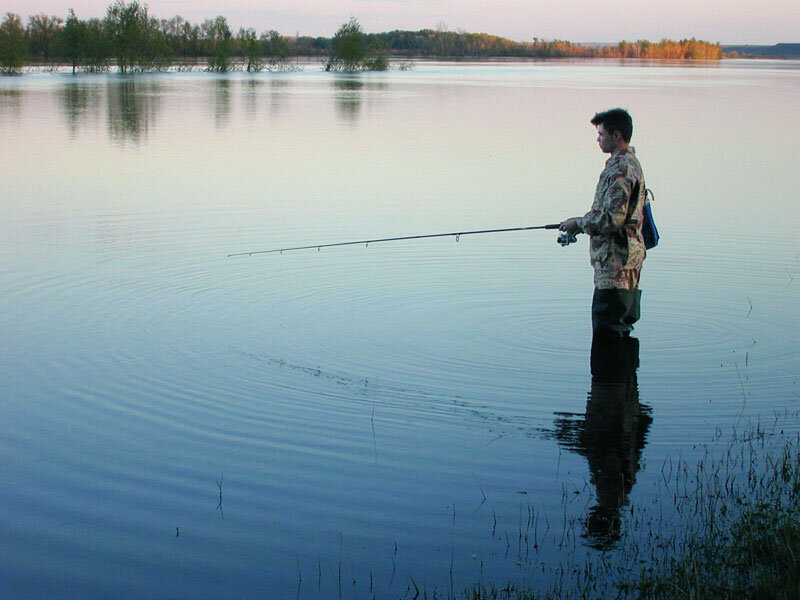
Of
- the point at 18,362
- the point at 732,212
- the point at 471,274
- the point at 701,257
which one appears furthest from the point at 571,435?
the point at 732,212

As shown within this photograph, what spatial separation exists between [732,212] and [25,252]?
9043mm

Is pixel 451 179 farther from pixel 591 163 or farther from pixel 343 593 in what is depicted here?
pixel 343 593

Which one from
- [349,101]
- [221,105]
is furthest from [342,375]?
[349,101]

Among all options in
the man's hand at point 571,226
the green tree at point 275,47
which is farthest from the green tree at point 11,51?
the man's hand at point 571,226

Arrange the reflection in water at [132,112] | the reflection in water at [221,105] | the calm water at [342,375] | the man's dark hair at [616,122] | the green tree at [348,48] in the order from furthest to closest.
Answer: the green tree at [348,48], the reflection in water at [221,105], the reflection in water at [132,112], the man's dark hair at [616,122], the calm water at [342,375]

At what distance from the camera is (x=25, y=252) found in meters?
11.2

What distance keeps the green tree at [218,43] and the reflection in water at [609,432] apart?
81.3 m

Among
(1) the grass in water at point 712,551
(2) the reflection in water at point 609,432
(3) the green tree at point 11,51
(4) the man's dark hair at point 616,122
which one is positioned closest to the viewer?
(1) the grass in water at point 712,551

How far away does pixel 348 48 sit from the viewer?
3376 inches

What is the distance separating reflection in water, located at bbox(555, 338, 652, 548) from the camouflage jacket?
0.70 metres

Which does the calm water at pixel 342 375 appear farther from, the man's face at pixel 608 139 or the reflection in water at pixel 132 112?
the reflection in water at pixel 132 112

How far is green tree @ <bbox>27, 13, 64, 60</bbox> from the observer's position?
327 ft

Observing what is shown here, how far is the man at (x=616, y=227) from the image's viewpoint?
702 cm

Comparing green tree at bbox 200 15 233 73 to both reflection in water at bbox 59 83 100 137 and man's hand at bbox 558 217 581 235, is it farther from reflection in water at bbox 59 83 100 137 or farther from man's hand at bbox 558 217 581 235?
man's hand at bbox 558 217 581 235
